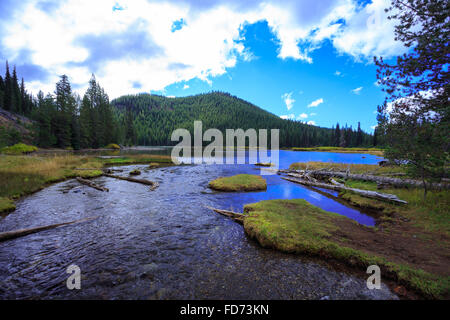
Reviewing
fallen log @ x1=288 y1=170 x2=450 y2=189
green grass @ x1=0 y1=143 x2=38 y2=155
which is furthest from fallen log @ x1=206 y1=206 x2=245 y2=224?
green grass @ x1=0 y1=143 x2=38 y2=155

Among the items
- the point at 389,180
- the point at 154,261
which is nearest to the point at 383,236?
the point at 154,261

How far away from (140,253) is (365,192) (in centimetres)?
1790

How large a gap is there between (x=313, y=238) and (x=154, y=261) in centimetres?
681

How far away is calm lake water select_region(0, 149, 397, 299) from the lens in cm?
531

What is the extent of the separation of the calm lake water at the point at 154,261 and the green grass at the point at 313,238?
0.60 m

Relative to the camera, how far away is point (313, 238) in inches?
312

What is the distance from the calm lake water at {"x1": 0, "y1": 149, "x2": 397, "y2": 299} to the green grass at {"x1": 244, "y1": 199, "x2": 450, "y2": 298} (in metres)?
0.60

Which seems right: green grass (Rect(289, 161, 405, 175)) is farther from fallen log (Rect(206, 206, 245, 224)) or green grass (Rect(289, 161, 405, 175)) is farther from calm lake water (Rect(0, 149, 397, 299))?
fallen log (Rect(206, 206, 245, 224))

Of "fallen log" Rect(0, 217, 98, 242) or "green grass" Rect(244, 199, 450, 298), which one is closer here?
"green grass" Rect(244, 199, 450, 298)

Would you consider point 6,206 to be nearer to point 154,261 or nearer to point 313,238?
point 154,261

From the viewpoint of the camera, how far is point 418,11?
10016 millimetres

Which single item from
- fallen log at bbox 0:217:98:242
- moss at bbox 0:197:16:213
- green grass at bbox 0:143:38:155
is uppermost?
green grass at bbox 0:143:38:155

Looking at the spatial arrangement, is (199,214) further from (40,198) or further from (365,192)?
(365,192)

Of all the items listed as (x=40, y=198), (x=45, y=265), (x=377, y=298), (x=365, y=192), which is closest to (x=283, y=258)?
(x=377, y=298)
